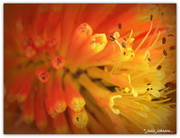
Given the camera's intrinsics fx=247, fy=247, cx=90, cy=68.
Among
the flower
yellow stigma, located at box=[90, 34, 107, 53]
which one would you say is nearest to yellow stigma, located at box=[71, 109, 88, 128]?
the flower

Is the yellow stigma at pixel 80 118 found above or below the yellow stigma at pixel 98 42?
below

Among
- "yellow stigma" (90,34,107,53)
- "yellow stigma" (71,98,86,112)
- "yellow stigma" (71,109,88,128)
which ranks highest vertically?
"yellow stigma" (90,34,107,53)

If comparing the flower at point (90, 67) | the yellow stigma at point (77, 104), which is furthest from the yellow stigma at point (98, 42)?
the yellow stigma at point (77, 104)

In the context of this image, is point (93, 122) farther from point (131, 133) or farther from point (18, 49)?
point (18, 49)

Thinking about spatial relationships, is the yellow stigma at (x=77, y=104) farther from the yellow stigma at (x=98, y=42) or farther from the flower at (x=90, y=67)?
the yellow stigma at (x=98, y=42)

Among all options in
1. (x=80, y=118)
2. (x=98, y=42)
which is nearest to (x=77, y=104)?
(x=80, y=118)

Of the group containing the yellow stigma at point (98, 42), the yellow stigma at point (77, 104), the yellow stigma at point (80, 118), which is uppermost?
the yellow stigma at point (98, 42)

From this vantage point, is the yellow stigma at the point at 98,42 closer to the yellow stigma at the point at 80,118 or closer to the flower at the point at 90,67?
the flower at the point at 90,67

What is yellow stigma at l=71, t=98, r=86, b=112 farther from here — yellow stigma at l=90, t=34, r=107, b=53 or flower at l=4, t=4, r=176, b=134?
yellow stigma at l=90, t=34, r=107, b=53

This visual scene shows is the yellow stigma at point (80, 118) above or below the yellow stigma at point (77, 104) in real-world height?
below
